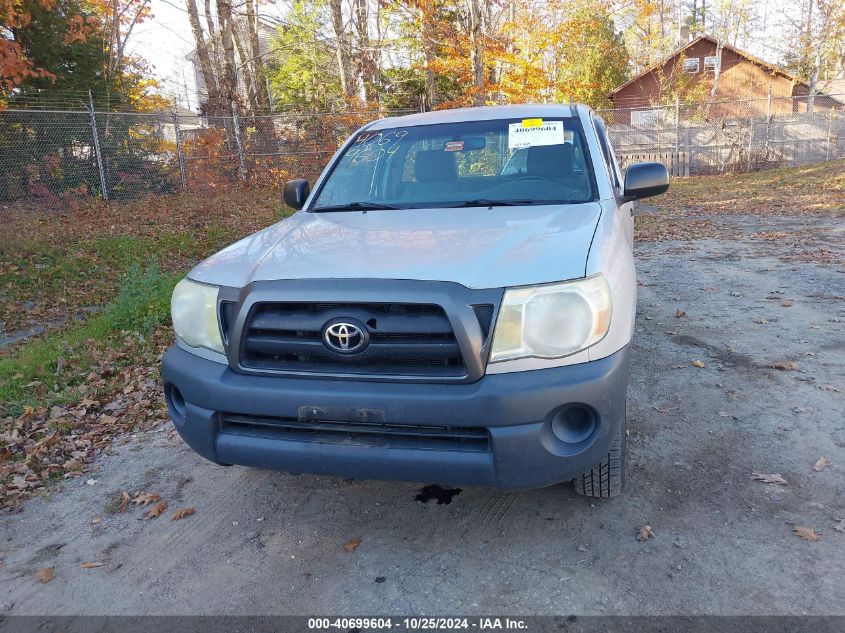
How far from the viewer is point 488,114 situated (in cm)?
416

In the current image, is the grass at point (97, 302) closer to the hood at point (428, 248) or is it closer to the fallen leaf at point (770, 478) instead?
the hood at point (428, 248)

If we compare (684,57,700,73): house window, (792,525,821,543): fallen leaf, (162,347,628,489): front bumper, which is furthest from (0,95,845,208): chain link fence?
(792,525,821,543): fallen leaf

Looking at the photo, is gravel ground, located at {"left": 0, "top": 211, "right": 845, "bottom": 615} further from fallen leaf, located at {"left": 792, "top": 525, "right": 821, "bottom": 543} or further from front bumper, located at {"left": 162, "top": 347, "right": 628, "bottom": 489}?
front bumper, located at {"left": 162, "top": 347, "right": 628, "bottom": 489}

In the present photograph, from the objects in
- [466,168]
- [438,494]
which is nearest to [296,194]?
[466,168]

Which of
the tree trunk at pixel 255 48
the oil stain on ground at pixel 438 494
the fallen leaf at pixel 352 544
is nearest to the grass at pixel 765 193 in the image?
the tree trunk at pixel 255 48

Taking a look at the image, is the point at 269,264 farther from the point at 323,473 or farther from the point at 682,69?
the point at 682,69

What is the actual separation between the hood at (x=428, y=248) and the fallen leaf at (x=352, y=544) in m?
1.22

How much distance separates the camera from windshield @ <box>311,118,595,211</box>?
3.57 m

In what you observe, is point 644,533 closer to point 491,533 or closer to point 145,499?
point 491,533

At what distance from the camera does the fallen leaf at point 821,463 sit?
10.5 feet

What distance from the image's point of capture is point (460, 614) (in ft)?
7.76

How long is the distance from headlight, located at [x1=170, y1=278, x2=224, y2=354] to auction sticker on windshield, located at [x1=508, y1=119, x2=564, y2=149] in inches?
82.1

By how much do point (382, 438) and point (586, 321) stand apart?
0.89 meters

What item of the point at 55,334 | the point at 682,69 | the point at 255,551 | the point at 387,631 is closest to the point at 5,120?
the point at 55,334
